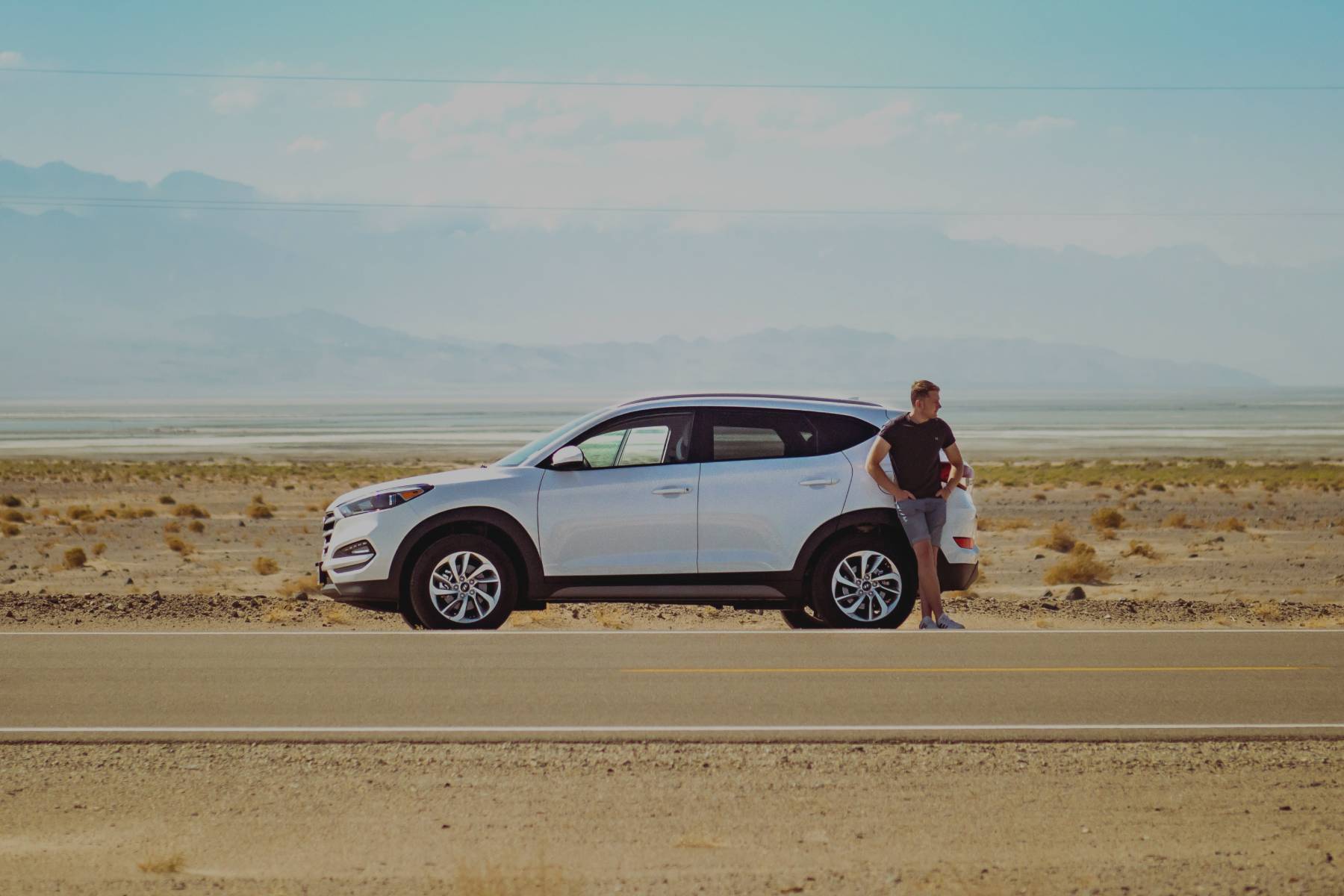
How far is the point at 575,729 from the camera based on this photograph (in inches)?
364

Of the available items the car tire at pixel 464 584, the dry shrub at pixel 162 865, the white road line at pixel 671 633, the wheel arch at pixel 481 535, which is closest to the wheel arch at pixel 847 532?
the white road line at pixel 671 633

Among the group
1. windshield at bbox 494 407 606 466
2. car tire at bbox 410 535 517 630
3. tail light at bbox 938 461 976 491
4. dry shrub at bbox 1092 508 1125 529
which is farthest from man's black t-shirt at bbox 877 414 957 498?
dry shrub at bbox 1092 508 1125 529

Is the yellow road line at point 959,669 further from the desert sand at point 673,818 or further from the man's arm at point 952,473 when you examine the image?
the desert sand at point 673,818

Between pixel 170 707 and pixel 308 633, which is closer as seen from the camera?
pixel 170 707

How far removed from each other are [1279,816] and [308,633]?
8591 millimetres

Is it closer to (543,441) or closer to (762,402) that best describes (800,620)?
(762,402)

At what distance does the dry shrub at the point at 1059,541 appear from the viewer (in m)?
28.5

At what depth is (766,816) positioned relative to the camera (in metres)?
7.38

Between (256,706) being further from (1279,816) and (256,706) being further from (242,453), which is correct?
(242,453)

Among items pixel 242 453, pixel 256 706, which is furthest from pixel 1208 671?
pixel 242 453

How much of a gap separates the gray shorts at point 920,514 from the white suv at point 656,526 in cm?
20

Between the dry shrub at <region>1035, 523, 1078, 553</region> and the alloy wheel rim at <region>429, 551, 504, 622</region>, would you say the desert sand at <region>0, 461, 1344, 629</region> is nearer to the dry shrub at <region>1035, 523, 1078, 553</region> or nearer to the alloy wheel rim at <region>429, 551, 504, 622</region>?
the dry shrub at <region>1035, 523, 1078, 553</region>

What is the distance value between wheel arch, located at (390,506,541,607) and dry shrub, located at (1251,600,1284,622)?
8080 mm

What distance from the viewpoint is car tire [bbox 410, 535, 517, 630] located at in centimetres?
1261
